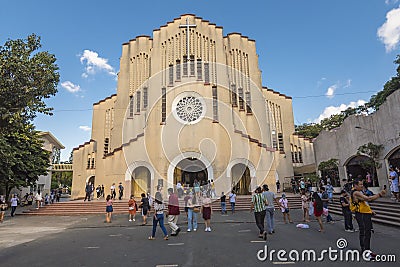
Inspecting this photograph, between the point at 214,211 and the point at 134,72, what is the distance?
62.7 feet

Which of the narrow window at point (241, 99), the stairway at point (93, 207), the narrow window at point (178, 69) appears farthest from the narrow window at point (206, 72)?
the stairway at point (93, 207)

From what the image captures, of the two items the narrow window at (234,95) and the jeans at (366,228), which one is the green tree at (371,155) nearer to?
the jeans at (366,228)

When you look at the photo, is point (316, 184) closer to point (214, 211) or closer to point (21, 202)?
point (214, 211)

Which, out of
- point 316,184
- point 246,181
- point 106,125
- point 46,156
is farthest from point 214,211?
point 106,125

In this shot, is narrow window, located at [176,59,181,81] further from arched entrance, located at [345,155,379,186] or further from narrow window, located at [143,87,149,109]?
arched entrance, located at [345,155,379,186]

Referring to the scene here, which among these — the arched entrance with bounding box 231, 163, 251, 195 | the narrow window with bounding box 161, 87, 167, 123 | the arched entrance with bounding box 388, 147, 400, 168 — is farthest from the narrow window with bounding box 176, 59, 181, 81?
the arched entrance with bounding box 388, 147, 400, 168

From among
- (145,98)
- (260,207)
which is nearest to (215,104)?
(145,98)

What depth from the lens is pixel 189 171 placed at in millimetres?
24172

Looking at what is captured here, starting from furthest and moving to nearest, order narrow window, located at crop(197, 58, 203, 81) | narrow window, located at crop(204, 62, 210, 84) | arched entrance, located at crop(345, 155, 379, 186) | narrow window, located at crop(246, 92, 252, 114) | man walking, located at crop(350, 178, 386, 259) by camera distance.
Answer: narrow window, located at crop(246, 92, 252, 114) → narrow window, located at crop(204, 62, 210, 84) → narrow window, located at crop(197, 58, 203, 81) → arched entrance, located at crop(345, 155, 379, 186) → man walking, located at crop(350, 178, 386, 259)

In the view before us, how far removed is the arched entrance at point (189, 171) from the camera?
22.7 m

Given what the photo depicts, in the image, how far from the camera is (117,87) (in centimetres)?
2955

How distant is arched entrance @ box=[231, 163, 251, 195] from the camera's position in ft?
77.7

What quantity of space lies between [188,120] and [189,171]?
15.7ft

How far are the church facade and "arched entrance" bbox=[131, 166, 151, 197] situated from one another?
92 mm
